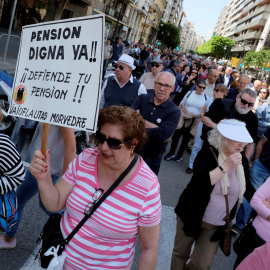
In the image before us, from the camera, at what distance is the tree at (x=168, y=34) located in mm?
91400

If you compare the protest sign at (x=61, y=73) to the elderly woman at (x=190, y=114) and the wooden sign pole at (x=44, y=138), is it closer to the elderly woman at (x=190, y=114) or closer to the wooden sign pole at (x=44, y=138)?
the wooden sign pole at (x=44, y=138)

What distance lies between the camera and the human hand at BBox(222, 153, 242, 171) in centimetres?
246

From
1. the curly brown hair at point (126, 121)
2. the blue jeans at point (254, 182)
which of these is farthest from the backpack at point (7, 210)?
the blue jeans at point (254, 182)

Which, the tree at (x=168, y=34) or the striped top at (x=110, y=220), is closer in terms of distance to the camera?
the striped top at (x=110, y=220)

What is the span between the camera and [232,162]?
2.46 metres

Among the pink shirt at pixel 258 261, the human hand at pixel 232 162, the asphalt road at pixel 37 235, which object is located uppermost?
the human hand at pixel 232 162

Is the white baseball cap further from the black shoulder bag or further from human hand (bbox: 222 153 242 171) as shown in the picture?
the black shoulder bag

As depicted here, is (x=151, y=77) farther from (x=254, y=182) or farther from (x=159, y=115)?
(x=254, y=182)

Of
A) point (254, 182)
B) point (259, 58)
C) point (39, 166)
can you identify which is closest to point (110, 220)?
point (39, 166)

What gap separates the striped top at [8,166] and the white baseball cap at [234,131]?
5.64 feet

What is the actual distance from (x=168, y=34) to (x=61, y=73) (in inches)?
3784

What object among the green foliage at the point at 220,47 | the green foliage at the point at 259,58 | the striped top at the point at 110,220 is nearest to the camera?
the striped top at the point at 110,220

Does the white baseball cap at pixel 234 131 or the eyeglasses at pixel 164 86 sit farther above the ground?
the eyeglasses at pixel 164 86

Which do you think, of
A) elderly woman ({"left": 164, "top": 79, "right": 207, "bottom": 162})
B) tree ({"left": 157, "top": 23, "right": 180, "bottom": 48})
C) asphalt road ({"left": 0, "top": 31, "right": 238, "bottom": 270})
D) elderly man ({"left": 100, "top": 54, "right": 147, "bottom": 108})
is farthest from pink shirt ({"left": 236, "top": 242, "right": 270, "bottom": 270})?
tree ({"left": 157, "top": 23, "right": 180, "bottom": 48})
